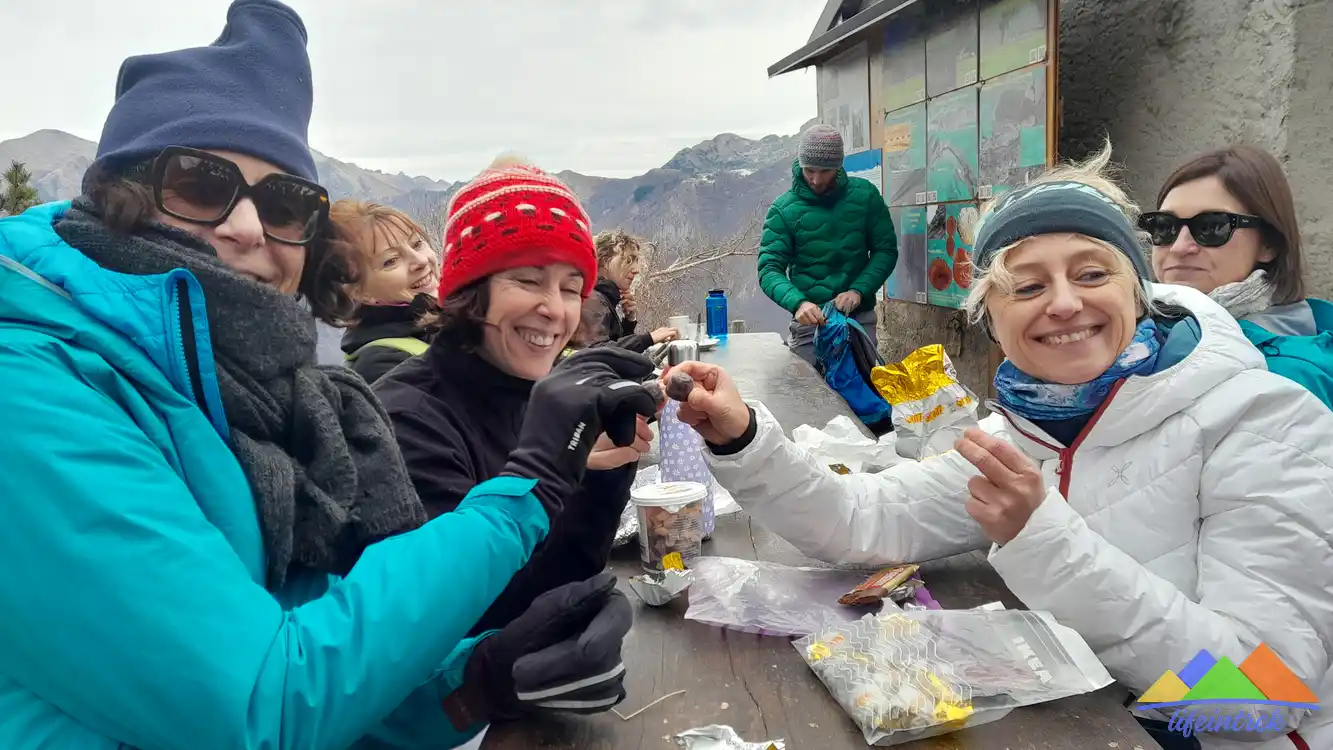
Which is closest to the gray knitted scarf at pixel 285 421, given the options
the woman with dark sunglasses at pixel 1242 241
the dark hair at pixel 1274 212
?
the woman with dark sunglasses at pixel 1242 241

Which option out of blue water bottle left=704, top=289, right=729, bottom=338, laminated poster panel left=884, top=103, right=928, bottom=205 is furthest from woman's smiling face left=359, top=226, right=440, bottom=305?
laminated poster panel left=884, top=103, right=928, bottom=205

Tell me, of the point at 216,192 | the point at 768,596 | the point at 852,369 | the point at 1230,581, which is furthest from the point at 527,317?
the point at 852,369

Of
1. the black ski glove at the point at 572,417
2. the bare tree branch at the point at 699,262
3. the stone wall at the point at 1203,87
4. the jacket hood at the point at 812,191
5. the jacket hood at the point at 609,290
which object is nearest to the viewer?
the black ski glove at the point at 572,417

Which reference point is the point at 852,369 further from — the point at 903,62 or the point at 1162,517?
the point at 1162,517

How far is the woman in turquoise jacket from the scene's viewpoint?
0.82 metres

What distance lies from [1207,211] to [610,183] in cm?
918

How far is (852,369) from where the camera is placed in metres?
4.77

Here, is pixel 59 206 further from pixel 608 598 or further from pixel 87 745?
pixel 608 598

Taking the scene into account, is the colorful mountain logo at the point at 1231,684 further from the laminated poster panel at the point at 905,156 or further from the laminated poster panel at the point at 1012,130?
the laminated poster panel at the point at 905,156

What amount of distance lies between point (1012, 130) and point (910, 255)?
183cm

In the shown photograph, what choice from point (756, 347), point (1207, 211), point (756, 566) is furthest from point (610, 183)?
point (756, 566)

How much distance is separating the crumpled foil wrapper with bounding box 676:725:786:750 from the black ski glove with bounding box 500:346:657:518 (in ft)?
1.31

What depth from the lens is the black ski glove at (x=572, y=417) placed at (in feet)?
4.13

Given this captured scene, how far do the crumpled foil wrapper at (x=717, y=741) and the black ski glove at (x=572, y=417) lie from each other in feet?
1.31
